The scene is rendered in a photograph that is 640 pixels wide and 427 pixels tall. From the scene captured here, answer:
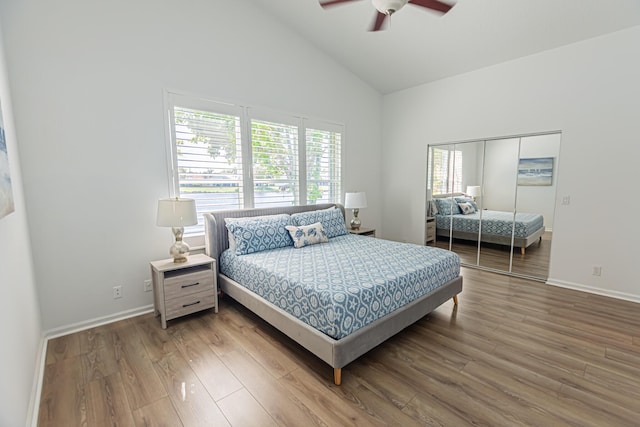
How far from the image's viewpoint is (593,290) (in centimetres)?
357

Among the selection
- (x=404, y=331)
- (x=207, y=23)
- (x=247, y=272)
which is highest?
(x=207, y=23)

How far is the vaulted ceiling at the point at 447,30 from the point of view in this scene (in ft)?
10.2

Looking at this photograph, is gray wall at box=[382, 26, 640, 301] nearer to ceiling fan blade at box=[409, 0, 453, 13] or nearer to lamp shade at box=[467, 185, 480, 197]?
lamp shade at box=[467, 185, 480, 197]

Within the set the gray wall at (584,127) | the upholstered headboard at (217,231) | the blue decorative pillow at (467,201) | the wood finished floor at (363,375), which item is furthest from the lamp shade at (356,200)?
the wood finished floor at (363,375)

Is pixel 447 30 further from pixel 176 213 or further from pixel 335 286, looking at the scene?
pixel 176 213

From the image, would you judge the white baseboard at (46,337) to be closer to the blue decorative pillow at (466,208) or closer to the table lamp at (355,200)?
the table lamp at (355,200)

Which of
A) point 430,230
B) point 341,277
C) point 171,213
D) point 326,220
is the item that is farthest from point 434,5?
point 430,230

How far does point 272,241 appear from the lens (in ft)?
11.2

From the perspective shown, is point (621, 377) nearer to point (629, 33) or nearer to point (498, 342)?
point (498, 342)

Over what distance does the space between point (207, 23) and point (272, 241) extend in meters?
2.71

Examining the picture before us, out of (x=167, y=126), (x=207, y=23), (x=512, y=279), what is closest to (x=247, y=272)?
(x=167, y=126)

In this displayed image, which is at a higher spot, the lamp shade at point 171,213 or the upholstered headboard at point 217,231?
the lamp shade at point 171,213

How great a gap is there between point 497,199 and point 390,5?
3378mm

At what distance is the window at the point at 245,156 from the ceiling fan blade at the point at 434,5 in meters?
2.33
